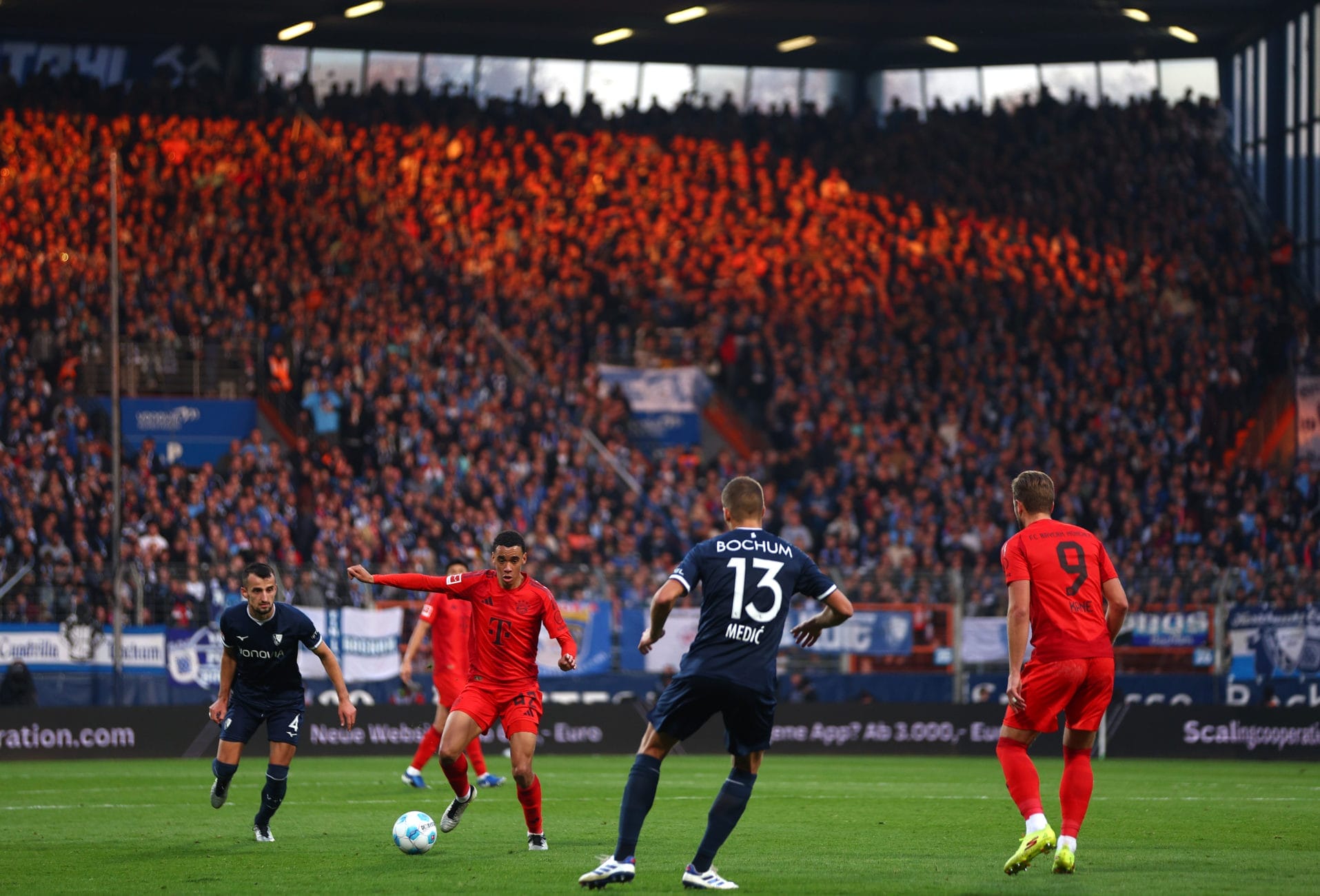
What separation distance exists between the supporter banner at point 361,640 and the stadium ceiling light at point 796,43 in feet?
79.8

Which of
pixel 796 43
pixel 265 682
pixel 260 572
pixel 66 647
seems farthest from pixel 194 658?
pixel 796 43

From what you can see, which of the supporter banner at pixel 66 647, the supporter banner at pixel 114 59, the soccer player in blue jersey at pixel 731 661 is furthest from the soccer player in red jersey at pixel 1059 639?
the supporter banner at pixel 114 59

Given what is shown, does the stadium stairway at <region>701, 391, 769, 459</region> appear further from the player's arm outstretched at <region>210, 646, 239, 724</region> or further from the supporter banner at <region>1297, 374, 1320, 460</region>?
the player's arm outstretched at <region>210, 646, 239, 724</region>

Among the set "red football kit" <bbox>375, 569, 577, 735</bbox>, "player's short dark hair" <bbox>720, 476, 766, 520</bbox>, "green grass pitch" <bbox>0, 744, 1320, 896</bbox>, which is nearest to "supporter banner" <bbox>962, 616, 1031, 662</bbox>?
"green grass pitch" <bbox>0, 744, 1320, 896</bbox>

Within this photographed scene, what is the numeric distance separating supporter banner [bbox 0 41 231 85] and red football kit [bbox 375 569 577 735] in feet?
108

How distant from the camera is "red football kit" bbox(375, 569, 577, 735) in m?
12.5

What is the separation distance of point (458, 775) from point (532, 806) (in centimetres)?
87

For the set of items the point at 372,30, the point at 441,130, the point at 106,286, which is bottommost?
the point at 106,286

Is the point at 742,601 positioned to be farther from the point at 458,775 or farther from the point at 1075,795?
the point at 458,775

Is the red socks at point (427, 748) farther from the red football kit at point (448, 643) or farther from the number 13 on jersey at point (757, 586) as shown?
the number 13 on jersey at point (757, 586)

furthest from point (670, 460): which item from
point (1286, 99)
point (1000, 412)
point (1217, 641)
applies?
point (1286, 99)

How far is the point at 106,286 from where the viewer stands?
33.7 m

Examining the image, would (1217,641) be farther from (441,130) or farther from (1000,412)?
(441,130)

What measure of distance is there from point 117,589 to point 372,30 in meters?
23.5
